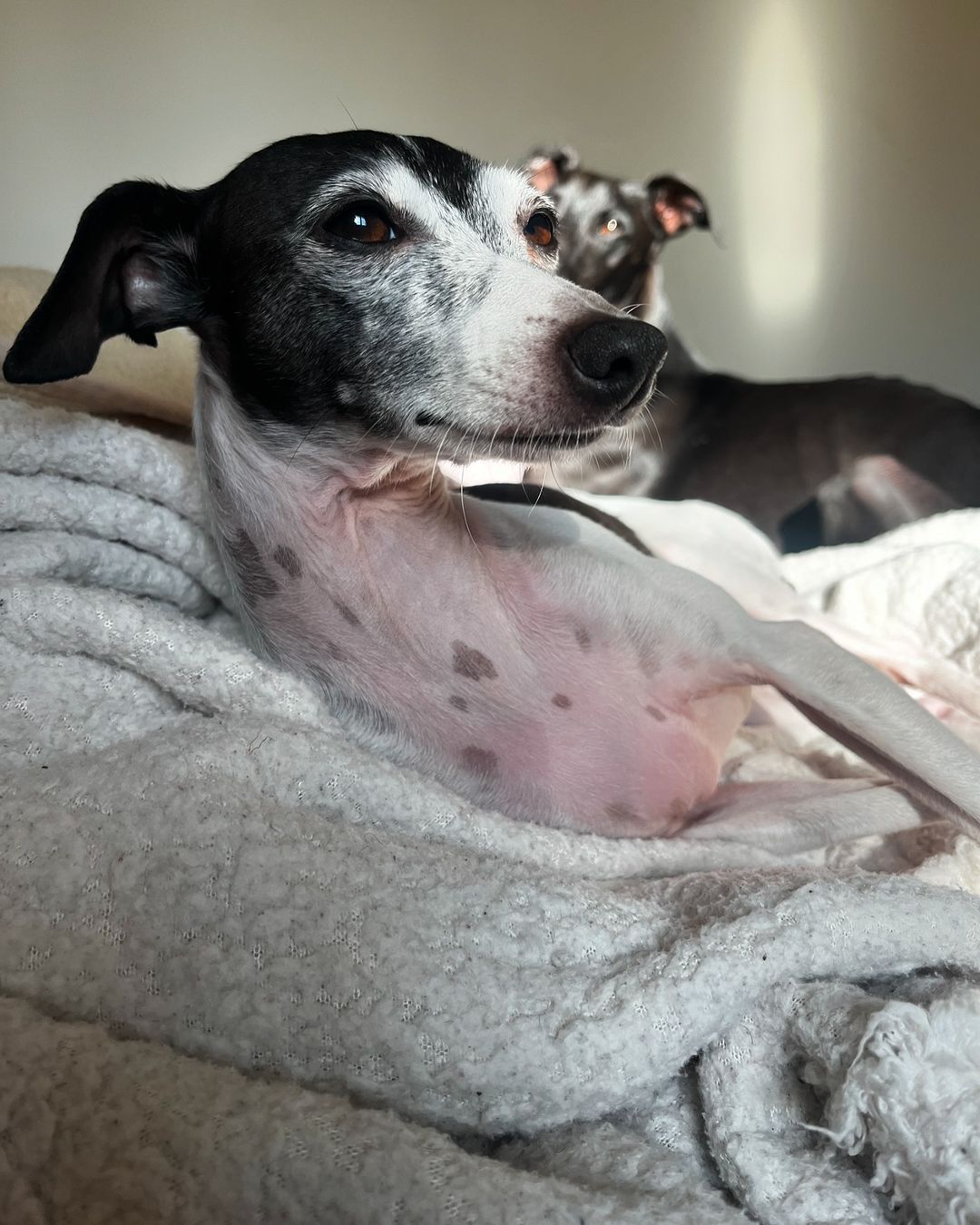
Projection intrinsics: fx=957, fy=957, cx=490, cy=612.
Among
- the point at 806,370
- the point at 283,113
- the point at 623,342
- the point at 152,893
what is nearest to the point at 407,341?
the point at 623,342

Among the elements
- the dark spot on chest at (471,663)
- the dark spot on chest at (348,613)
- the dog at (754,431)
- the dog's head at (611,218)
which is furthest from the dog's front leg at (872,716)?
the dog's head at (611,218)

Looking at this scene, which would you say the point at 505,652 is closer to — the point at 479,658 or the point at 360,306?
the point at 479,658

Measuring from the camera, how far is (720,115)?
99.4 inches

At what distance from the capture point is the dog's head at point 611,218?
94.7 inches

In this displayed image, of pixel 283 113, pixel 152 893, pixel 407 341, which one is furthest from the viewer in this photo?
pixel 283 113

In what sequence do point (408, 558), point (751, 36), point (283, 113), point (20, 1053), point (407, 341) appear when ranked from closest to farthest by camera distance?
point (20, 1053) < point (407, 341) < point (408, 558) < point (283, 113) < point (751, 36)

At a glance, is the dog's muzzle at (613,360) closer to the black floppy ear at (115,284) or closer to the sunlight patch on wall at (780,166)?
the black floppy ear at (115,284)

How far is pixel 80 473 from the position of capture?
0.96m

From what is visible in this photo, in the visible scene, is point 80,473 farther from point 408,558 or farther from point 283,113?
point 283,113

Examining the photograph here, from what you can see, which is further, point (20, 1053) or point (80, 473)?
point (80, 473)

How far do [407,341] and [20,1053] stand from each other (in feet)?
1.95

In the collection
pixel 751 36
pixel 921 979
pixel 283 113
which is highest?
pixel 751 36

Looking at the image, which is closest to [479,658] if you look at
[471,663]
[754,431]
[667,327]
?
[471,663]

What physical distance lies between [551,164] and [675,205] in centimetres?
34
